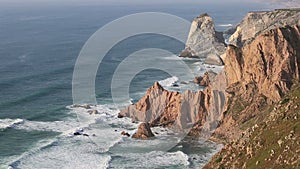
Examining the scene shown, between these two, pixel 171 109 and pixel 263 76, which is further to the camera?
pixel 171 109

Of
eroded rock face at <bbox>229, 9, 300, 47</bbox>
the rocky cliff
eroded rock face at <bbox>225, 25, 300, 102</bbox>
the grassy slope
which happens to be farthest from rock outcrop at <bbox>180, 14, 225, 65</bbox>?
the grassy slope

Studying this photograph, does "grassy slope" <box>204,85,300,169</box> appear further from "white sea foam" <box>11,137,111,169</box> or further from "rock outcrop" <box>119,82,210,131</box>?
"rock outcrop" <box>119,82,210,131</box>

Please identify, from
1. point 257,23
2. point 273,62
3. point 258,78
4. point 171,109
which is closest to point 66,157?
point 171,109

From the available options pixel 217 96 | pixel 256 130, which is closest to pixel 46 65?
pixel 217 96

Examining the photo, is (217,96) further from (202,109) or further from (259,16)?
(259,16)

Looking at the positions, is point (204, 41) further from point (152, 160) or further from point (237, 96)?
point (152, 160)

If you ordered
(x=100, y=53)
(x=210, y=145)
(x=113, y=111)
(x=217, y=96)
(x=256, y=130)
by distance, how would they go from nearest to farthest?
(x=256, y=130) → (x=210, y=145) → (x=217, y=96) → (x=113, y=111) → (x=100, y=53)

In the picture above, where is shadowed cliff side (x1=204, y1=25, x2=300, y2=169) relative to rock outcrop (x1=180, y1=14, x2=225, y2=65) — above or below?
above

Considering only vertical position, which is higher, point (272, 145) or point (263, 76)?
point (272, 145)

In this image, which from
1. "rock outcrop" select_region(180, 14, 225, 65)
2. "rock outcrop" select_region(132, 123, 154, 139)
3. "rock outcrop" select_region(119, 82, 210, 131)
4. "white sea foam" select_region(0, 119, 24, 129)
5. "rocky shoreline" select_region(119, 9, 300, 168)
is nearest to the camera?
"rocky shoreline" select_region(119, 9, 300, 168)
